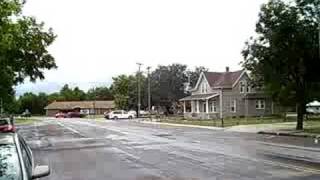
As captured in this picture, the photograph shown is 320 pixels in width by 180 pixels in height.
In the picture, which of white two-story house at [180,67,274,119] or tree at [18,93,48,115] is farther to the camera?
tree at [18,93,48,115]

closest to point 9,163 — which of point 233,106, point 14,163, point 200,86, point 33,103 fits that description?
point 14,163

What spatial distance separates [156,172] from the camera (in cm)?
1661

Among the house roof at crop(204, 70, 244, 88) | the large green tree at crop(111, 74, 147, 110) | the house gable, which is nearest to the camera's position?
the house roof at crop(204, 70, 244, 88)

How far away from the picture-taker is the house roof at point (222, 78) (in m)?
82.0

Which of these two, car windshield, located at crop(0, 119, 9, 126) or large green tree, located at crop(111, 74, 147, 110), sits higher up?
large green tree, located at crop(111, 74, 147, 110)

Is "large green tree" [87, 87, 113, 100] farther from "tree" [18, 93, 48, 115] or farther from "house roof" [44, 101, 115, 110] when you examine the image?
"house roof" [44, 101, 115, 110]

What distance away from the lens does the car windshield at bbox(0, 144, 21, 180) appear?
270 inches

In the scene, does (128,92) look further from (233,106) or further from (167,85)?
(233,106)

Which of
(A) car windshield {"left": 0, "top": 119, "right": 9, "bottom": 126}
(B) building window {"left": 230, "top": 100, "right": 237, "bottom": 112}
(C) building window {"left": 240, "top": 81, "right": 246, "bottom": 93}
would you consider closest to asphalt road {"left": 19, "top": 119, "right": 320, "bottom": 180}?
(A) car windshield {"left": 0, "top": 119, "right": 9, "bottom": 126}

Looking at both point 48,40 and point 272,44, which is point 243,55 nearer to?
point 272,44

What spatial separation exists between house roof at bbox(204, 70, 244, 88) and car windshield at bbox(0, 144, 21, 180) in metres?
74.4

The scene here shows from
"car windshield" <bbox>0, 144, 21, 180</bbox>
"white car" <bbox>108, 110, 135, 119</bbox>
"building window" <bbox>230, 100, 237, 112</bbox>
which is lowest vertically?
"car windshield" <bbox>0, 144, 21, 180</bbox>

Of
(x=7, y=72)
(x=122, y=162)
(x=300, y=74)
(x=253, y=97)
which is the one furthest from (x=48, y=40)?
(x=253, y=97)

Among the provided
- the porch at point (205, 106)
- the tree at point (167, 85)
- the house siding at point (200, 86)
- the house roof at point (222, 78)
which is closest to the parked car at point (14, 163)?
the porch at point (205, 106)
